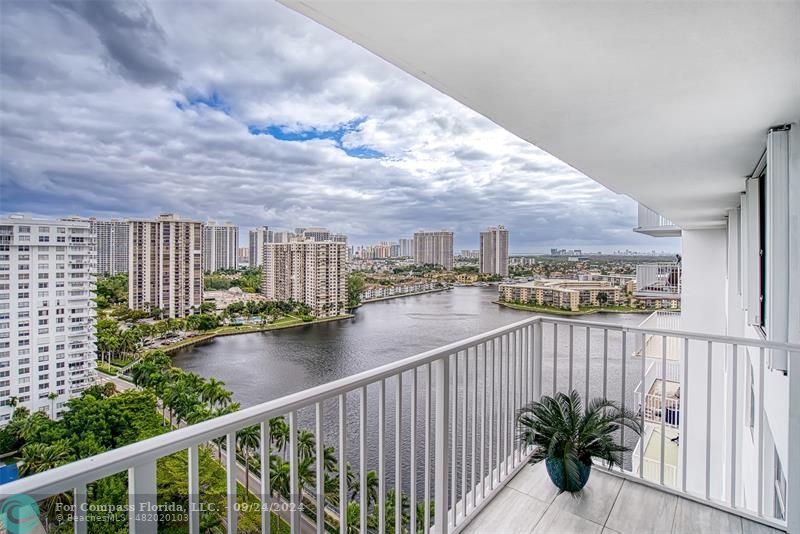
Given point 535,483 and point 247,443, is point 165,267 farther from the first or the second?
point 535,483

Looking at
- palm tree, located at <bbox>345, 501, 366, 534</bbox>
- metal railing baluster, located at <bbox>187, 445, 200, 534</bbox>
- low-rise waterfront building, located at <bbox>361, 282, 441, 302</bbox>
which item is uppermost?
low-rise waterfront building, located at <bbox>361, 282, 441, 302</bbox>

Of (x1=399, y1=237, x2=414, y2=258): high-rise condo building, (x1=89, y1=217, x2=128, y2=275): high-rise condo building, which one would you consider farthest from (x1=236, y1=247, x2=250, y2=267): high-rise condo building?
(x1=399, y1=237, x2=414, y2=258): high-rise condo building

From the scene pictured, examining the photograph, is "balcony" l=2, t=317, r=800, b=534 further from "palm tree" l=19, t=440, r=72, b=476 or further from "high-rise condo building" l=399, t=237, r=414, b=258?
"high-rise condo building" l=399, t=237, r=414, b=258

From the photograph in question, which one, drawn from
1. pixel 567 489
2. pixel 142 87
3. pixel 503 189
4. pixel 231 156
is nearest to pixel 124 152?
pixel 142 87

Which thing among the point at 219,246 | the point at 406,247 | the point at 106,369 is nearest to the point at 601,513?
the point at 106,369

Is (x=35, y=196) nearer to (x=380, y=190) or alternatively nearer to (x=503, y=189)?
(x=380, y=190)

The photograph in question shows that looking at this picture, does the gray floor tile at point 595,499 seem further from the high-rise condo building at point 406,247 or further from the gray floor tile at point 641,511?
the high-rise condo building at point 406,247
